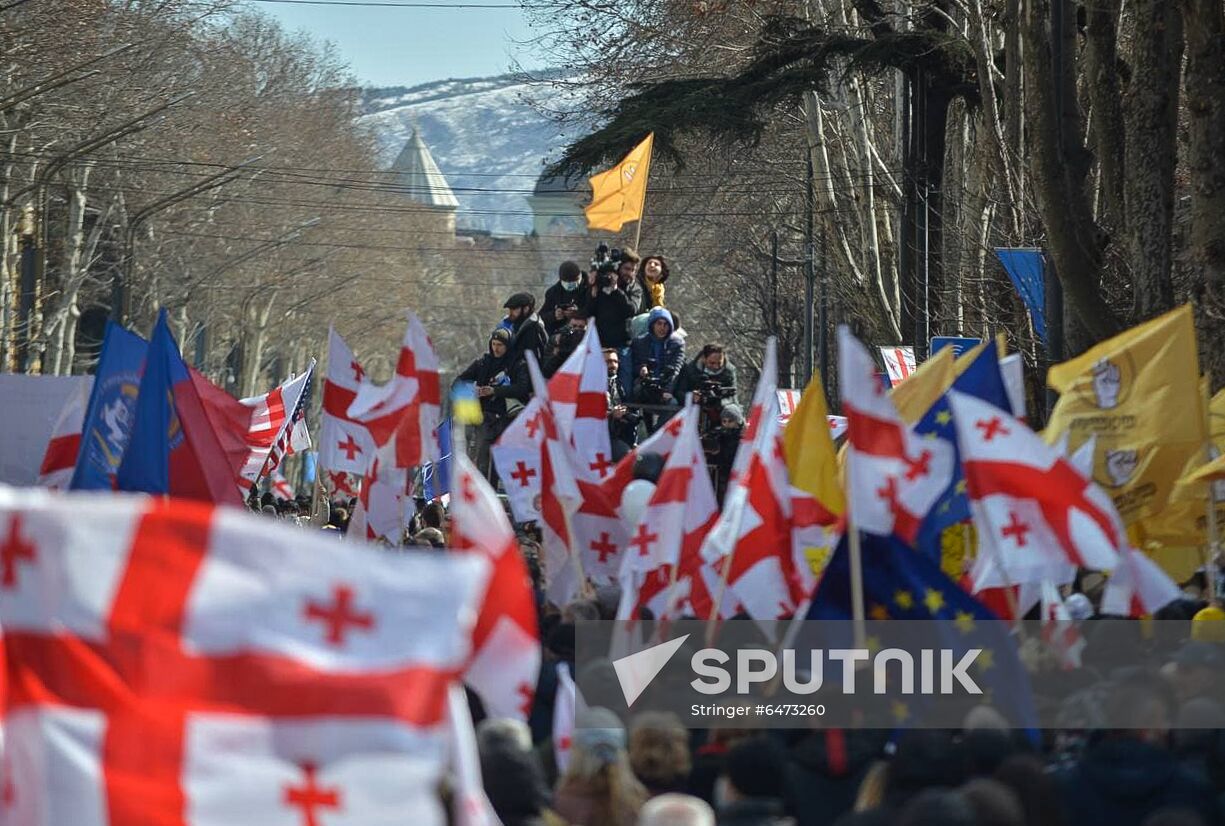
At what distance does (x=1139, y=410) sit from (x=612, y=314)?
6.95 metres

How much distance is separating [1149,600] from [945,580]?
159 centimetres

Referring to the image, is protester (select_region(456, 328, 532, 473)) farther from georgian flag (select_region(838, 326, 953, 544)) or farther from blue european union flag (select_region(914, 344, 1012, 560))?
georgian flag (select_region(838, 326, 953, 544))

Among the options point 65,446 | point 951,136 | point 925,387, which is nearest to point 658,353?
point 65,446

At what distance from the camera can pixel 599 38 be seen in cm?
3102

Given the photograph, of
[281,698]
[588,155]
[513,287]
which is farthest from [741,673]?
[513,287]

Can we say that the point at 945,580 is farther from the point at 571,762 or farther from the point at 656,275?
the point at 656,275

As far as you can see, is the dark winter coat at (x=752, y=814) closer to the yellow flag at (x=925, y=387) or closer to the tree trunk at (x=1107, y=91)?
the yellow flag at (x=925, y=387)

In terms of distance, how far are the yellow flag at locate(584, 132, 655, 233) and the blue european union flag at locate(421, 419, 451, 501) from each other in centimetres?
271

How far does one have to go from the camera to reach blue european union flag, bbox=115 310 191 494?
1170 cm

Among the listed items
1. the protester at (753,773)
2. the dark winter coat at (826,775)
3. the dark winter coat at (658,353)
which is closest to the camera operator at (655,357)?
the dark winter coat at (658,353)

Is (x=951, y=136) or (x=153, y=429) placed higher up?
(x=951, y=136)

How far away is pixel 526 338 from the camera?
668 inches

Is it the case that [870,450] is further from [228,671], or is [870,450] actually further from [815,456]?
[228,671]

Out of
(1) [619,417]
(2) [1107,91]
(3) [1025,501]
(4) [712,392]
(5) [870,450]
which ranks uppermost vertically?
(2) [1107,91]
